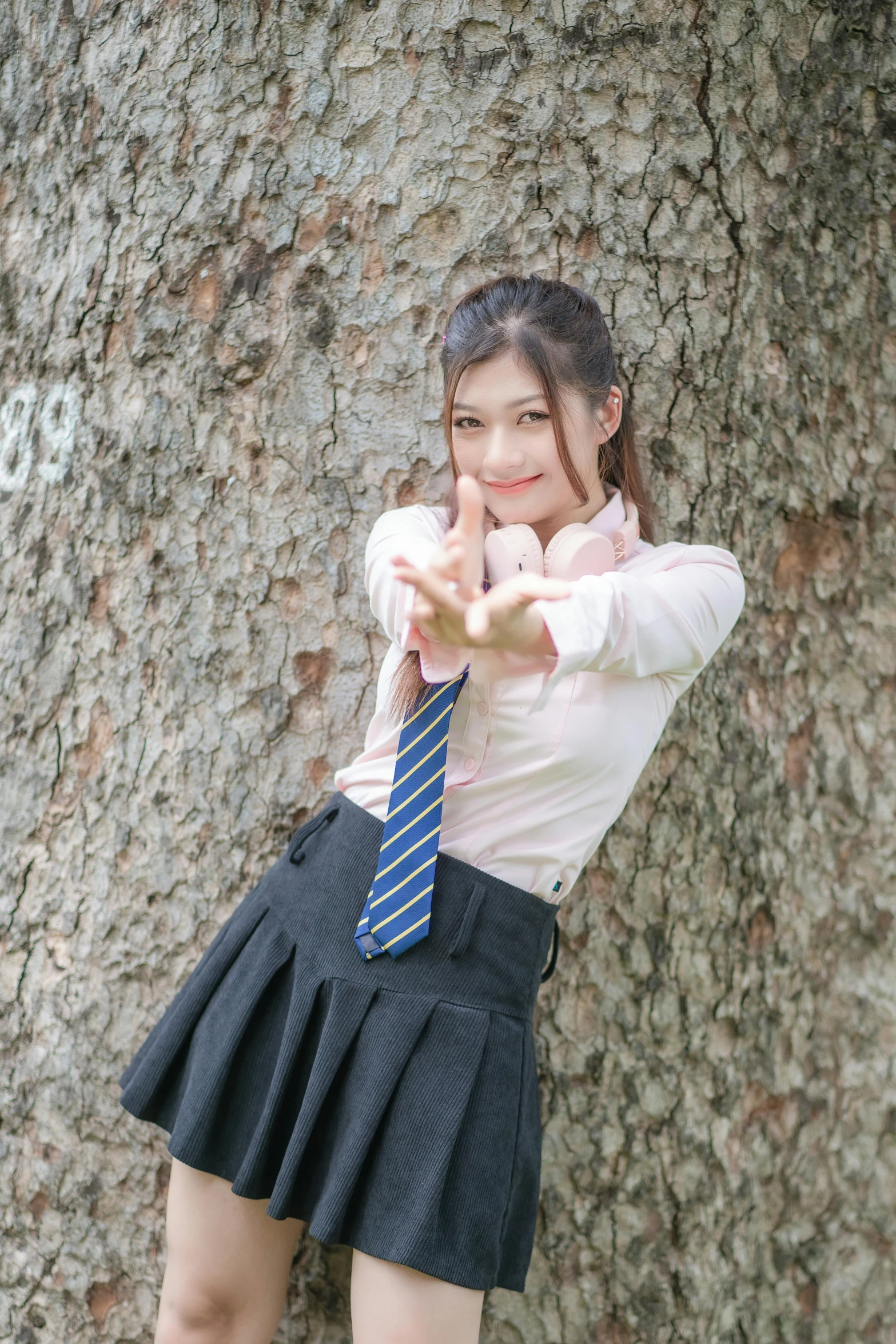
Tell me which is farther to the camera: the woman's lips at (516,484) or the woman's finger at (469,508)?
the woman's lips at (516,484)

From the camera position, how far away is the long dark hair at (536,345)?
1.71m

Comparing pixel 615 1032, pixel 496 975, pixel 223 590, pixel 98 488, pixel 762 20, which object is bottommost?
pixel 615 1032

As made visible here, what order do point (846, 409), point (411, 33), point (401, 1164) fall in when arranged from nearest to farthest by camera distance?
point (401, 1164), point (411, 33), point (846, 409)

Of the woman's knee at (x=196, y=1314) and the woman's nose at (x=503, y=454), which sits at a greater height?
the woman's nose at (x=503, y=454)

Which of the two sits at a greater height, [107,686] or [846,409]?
[846,409]

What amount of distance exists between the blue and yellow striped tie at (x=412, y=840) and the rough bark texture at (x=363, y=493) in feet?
1.97

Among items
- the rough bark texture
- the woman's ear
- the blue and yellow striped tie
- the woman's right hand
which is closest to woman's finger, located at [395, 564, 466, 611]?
the woman's right hand

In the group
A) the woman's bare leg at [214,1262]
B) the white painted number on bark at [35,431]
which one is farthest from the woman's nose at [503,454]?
the woman's bare leg at [214,1262]

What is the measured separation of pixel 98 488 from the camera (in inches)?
92.7

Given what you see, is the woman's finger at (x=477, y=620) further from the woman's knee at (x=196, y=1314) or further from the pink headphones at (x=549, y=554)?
the woman's knee at (x=196, y=1314)

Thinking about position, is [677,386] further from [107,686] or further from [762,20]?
[107,686]

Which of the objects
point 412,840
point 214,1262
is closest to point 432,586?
point 412,840

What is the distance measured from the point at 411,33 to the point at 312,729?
1.57 m

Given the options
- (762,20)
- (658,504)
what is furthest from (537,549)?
(762,20)
